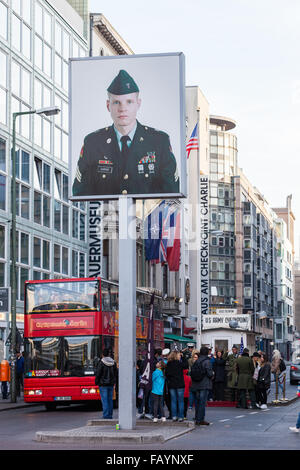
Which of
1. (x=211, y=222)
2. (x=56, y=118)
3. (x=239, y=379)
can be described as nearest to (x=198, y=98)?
(x=211, y=222)

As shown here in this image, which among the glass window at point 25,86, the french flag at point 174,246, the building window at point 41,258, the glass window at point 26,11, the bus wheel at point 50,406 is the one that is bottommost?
the bus wheel at point 50,406

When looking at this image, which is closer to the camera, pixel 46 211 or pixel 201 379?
pixel 201 379

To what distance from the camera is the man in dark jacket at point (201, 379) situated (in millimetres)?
22531

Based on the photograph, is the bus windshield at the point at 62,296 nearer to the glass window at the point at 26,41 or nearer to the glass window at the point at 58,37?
the glass window at the point at 26,41

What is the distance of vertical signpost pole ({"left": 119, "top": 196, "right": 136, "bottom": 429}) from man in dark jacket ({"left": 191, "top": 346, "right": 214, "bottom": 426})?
260 centimetres

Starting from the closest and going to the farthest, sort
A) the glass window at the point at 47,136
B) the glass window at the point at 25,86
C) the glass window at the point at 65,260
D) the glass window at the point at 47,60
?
the glass window at the point at 25,86
the glass window at the point at 47,136
the glass window at the point at 47,60
the glass window at the point at 65,260

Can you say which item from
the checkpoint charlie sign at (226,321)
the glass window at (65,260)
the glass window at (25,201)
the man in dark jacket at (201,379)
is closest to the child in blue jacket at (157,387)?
the man in dark jacket at (201,379)

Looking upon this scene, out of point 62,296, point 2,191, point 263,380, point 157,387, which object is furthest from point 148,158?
point 2,191

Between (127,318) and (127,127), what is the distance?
414 cm

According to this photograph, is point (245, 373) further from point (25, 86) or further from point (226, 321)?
point (226, 321)

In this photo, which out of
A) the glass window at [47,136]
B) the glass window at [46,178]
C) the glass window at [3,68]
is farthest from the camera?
the glass window at [47,136]

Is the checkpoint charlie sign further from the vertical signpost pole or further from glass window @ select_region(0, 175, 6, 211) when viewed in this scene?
the vertical signpost pole

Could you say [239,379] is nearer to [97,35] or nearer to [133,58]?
[133,58]

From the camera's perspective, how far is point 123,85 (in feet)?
69.4
